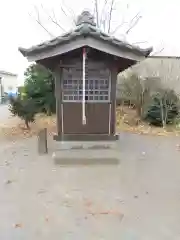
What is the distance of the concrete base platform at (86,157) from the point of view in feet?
25.0

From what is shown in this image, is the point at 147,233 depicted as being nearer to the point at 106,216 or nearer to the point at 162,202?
the point at 106,216

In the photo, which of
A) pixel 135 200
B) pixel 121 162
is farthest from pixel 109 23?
pixel 135 200

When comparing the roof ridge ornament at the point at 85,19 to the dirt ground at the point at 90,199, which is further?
the roof ridge ornament at the point at 85,19

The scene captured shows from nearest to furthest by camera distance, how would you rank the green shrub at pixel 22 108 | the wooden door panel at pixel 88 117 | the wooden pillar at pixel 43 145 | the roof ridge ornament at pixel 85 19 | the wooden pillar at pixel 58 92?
1. the roof ridge ornament at pixel 85 19
2. the wooden pillar at pixel 43 145
3. the wooden pillar at pixel 58 92
4. the wooden door panel at pixel 88 117
5. the green shrub at pixel 22 108

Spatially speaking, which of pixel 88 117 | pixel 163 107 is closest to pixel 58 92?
pixel 88 117

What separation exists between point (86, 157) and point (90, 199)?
2.85m

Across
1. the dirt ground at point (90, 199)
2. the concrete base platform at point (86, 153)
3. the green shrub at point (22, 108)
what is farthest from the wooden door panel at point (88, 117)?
the green shrub at point (22, 108)

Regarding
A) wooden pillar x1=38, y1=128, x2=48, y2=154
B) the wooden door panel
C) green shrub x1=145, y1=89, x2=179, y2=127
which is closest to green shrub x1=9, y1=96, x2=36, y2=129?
wooden pillar x1=38, y1=128, x2=48, y2=154

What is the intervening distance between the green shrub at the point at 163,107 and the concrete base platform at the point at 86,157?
6616mm

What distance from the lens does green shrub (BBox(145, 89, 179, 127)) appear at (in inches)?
586

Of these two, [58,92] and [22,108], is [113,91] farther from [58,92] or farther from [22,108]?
[22,108]

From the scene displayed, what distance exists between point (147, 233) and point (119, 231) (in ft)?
1.13

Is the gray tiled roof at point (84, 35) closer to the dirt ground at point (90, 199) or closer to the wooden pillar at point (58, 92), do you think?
the wooden pillar at point (58, 92)

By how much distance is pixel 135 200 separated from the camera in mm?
5199
